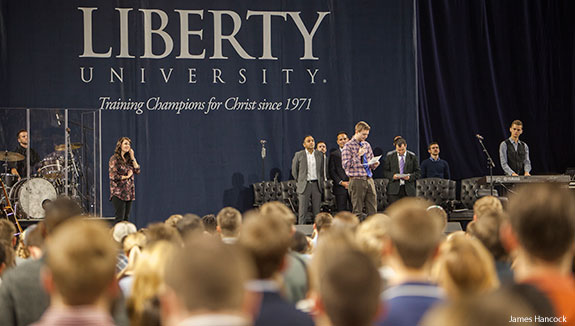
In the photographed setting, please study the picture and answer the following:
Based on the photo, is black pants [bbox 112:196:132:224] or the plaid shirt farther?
black pants [bbox 112:196:132:224]

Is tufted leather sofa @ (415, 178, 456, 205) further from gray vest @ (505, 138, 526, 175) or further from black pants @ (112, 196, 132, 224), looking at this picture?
black pants @ (112, 196, 132, 224)

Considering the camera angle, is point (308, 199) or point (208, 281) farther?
point (308, 199)

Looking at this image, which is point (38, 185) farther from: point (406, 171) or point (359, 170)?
point (406, 171)

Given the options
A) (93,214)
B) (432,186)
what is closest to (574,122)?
(432,186)

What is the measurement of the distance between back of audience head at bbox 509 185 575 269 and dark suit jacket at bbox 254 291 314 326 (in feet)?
2.39

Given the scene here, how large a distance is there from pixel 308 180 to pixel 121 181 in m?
→ 3.31

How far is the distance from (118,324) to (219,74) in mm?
11858

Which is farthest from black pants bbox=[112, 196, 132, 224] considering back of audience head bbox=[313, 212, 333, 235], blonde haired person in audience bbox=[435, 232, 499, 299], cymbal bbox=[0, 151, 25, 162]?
blonde haired person in audience bbox=[435, 232, 499, 299]

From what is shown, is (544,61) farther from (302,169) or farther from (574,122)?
(302,169)

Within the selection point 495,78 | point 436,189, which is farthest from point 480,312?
point 495,78

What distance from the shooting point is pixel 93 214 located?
12.3m

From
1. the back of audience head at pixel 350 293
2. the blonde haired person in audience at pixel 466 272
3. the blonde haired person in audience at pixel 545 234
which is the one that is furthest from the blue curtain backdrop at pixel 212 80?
the back of audience head at pixel 350 293

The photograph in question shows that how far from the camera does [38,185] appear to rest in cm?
1098

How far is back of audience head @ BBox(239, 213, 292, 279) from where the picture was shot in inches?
91.2
